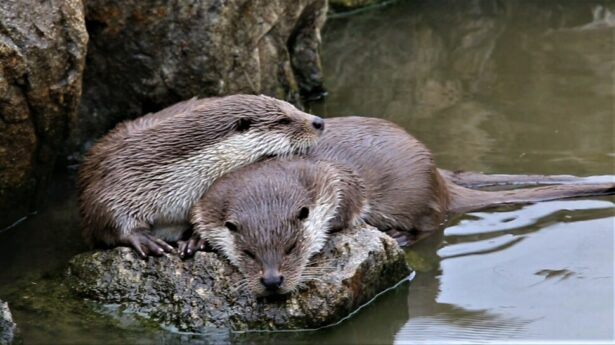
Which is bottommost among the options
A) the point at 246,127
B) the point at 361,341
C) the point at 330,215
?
the point at 361,341

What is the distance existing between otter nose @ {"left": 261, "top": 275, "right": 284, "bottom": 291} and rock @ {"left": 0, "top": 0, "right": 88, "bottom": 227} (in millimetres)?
1405

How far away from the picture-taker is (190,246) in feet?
15.4

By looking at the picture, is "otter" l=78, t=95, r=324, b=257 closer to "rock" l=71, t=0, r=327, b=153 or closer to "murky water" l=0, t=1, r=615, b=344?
"murky water" l=0, t=1, r=615, b=344

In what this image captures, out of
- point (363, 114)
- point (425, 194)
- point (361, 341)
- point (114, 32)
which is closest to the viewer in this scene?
point (361, 341)

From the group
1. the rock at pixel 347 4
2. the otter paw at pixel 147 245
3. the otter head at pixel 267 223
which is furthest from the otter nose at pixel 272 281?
the rock at pixel 347 4

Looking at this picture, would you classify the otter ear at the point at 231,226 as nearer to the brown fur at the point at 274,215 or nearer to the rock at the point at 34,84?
the brown fur at the point at 274,215

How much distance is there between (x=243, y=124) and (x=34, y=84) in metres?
0.91

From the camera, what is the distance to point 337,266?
4.60 metres

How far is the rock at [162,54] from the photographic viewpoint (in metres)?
5.97

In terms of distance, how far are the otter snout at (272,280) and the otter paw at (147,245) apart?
1.76ft

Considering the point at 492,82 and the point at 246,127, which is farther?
the point at 492,82

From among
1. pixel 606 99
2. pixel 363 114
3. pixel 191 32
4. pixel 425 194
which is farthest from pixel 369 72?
pixel 425 194

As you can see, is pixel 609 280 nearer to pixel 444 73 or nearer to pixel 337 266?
pixel 337 266

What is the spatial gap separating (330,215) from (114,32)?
1.82 metres
